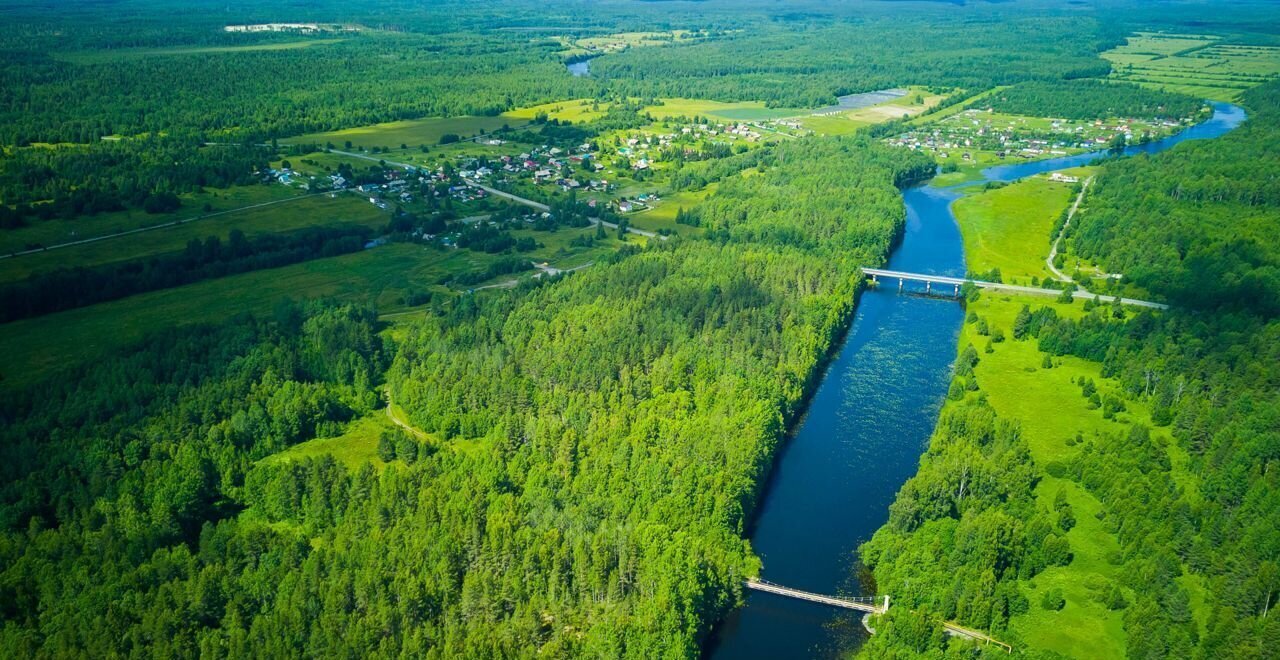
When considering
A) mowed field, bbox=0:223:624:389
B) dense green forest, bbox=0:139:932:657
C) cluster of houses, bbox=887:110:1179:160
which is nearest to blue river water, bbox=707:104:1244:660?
dense green forest, bbox=0:139:932:657

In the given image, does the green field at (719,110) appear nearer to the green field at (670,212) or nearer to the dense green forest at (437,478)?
the green field at (670,212)

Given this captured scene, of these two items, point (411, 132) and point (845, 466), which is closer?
point (845, 466)

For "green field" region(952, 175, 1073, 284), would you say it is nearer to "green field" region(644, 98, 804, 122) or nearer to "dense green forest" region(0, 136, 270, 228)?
"green field" region(644, 98, 804, 122)

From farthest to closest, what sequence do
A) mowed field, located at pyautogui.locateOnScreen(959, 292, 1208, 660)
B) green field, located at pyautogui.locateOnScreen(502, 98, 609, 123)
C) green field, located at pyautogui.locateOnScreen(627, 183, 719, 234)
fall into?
green field, located at pyautogui.locateOnScreen(502, 98, 609, 123) < green field, located at pyautogui.locateOnScreen(627, 183, 719, 234) < mowed field, located at pyautogui.locateOnScreen(959, 292, 1208, 660)

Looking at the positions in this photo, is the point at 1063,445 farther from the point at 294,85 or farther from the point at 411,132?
the point at 294,85

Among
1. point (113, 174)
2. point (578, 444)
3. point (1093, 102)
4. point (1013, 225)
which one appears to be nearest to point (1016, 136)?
point (1093, 102)

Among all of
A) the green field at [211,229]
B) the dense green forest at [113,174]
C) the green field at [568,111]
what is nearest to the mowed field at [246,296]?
the green field at [211,229]
